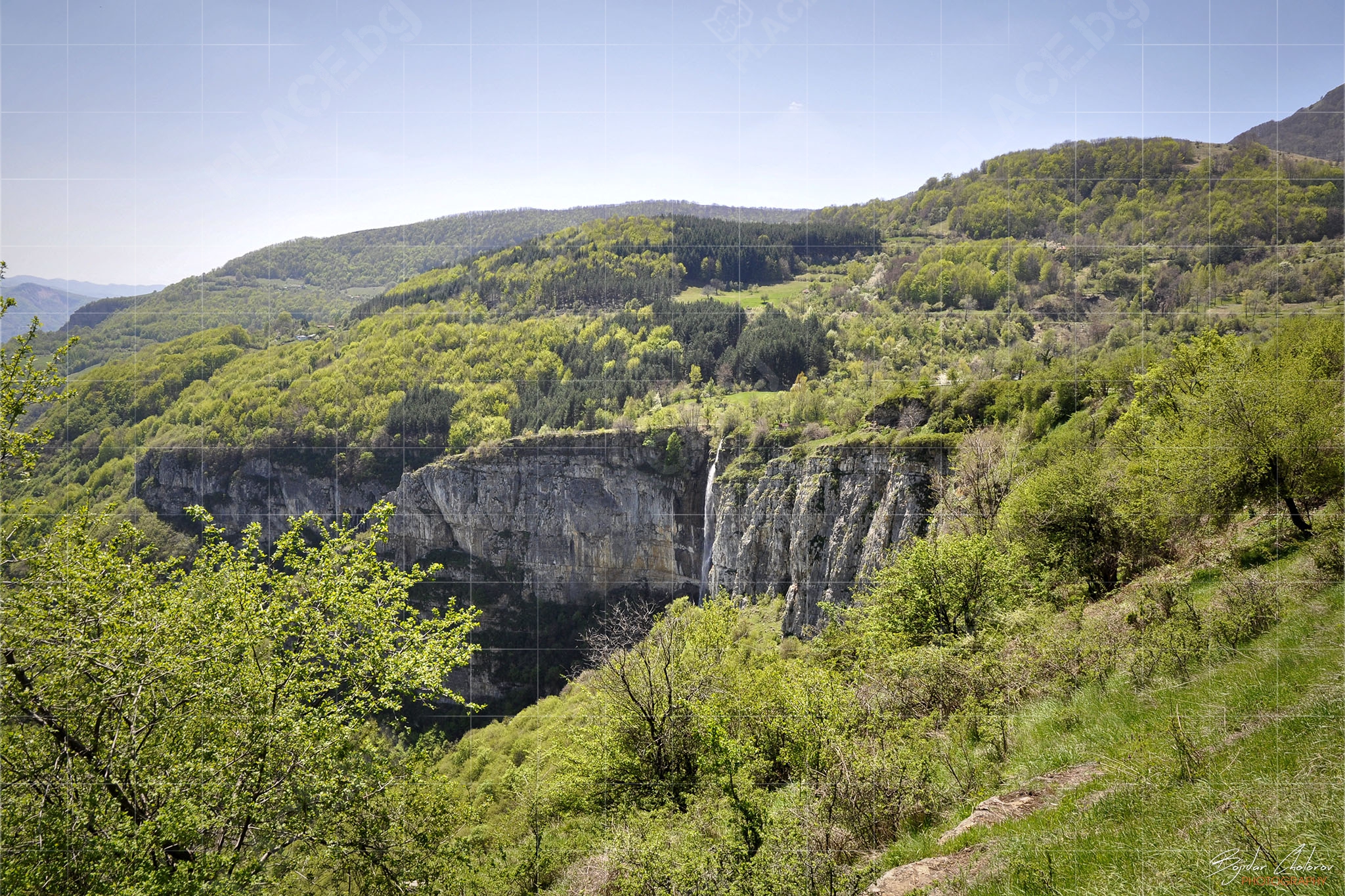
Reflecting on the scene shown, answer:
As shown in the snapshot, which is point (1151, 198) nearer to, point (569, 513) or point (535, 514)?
point (569, 513)

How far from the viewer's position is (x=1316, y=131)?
3000 cm

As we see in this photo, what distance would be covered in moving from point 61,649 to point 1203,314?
56424 millimetres

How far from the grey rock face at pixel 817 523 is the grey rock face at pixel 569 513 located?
14541mm

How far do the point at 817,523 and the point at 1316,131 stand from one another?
31607 millimetres

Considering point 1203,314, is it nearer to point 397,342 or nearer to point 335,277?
point 397,342

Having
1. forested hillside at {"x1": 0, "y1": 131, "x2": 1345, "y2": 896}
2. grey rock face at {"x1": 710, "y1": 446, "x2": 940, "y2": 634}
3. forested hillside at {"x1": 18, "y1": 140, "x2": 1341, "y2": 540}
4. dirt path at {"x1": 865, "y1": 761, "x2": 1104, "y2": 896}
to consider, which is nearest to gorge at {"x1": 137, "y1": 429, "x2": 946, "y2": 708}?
grey rock face at {"x1": 710, "y1": 446, "x2": 940, "y2": 634}

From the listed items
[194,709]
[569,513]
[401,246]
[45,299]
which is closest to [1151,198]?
[569,513]

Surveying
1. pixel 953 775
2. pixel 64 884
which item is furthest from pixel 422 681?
pixel 953 775

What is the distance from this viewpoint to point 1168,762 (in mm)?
5566

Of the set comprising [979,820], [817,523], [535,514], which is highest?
[979,820]

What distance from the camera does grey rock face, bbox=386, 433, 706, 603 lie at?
57.2 metres

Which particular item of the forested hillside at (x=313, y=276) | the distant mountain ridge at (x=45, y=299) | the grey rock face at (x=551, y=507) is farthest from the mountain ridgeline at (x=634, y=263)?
the distant mountain ridge at (x=45, y=299)

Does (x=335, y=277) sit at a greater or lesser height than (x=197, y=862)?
greater

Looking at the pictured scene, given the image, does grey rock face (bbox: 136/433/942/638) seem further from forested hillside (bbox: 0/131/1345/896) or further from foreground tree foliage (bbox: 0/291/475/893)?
foreground tree foliage (bbox: 0/291/475/893)
